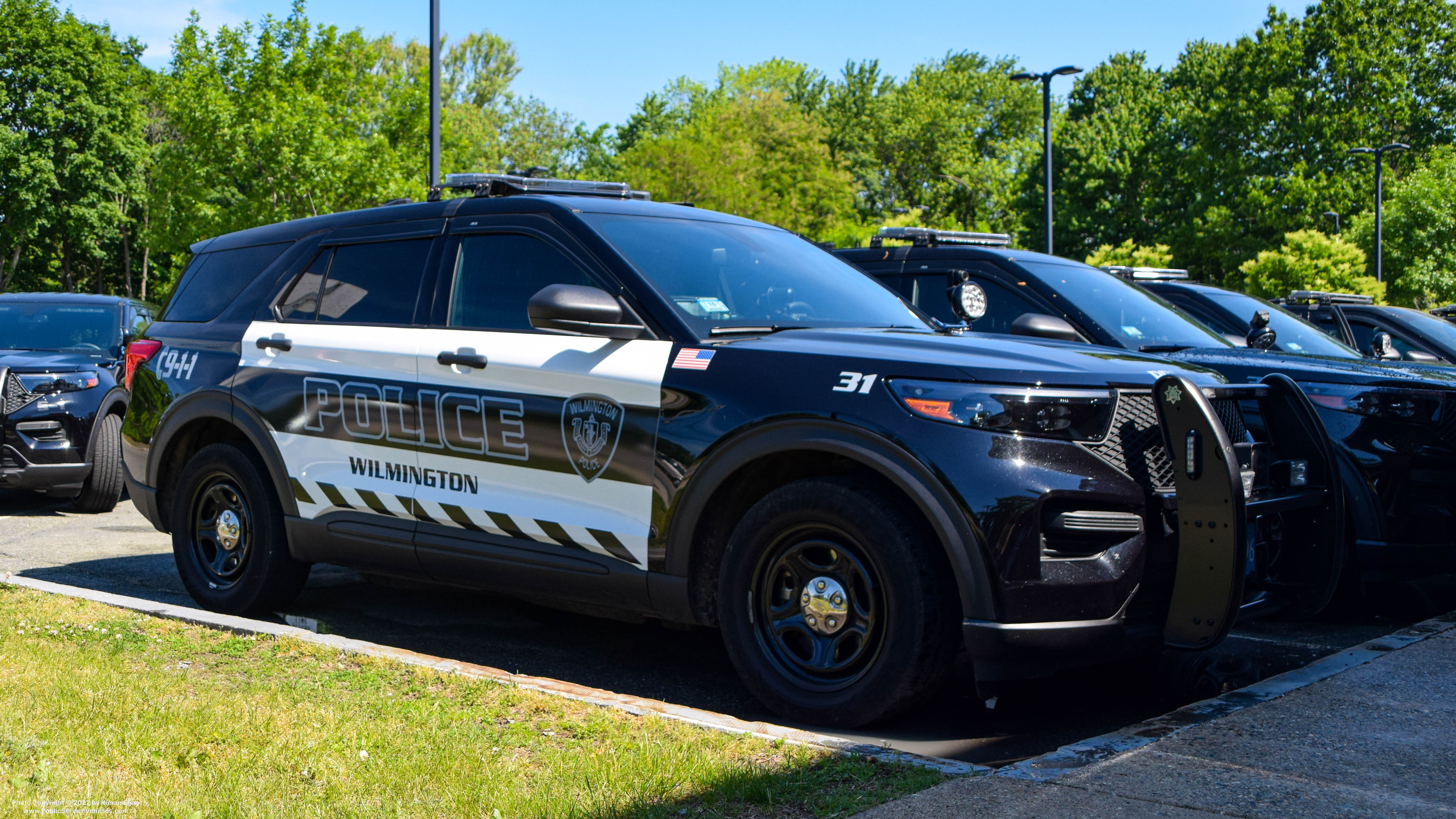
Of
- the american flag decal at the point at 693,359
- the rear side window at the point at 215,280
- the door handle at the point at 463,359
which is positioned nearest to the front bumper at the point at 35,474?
the rear side window at the point at 215,280

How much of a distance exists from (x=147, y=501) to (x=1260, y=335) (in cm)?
651

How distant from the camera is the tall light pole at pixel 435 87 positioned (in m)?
15.7

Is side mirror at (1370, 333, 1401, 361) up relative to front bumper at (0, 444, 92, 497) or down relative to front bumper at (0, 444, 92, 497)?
up

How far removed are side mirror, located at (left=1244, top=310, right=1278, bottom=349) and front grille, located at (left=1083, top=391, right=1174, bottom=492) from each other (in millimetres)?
4033

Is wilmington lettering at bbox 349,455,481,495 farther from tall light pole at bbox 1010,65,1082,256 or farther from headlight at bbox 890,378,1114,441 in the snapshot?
tall light pole at bbox 1010,65,1082,256

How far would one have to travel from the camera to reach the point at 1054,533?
380 cm

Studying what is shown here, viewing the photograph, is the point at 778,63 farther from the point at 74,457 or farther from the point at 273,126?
the point at 74,457

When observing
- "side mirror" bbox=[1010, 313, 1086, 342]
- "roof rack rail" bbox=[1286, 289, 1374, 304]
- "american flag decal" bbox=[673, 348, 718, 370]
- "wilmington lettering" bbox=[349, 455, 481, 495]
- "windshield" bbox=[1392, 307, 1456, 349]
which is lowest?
"wilmington lettering" bbox=[349, 455, 481, 495]

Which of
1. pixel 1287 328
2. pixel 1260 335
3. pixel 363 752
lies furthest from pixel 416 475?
pixel 1287 328

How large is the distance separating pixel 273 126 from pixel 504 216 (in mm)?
21861

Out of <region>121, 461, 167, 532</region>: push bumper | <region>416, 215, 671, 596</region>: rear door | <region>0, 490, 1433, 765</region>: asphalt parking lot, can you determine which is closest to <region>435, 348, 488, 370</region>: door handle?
<region>416, 215, 671, 596</region>: rear door

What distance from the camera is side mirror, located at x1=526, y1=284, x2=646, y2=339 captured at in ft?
14.6

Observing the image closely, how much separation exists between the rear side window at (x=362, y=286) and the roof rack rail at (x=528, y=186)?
438 millimetres

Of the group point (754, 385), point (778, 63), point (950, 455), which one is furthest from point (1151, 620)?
point (778, 63)
